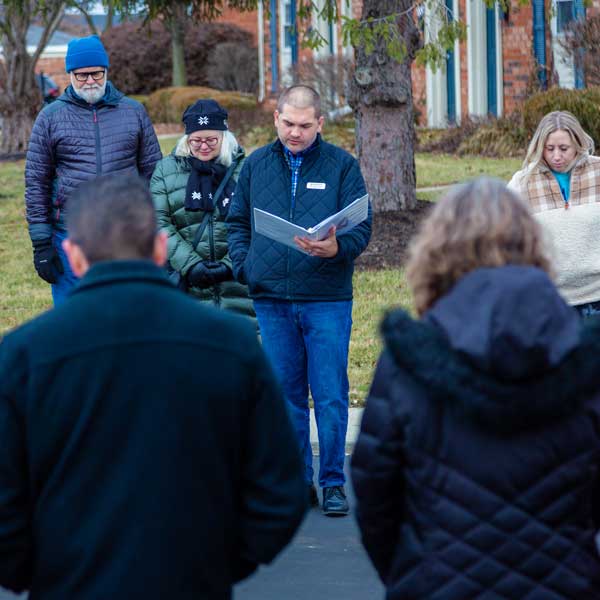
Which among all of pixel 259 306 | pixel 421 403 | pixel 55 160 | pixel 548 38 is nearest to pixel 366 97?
pixel 55 160

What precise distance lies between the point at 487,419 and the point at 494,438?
8cm

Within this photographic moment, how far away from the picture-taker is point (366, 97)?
13.8 meters

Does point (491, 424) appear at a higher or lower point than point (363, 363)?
higher

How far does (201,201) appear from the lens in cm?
673

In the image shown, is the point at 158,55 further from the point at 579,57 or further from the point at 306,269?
the point at 306,269

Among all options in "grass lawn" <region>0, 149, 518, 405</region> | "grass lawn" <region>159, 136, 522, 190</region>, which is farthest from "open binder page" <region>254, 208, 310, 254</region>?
"grass lawn" <region>159, 136, 522, 190</region>

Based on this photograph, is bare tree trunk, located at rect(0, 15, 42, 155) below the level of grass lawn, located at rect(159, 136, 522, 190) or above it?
above

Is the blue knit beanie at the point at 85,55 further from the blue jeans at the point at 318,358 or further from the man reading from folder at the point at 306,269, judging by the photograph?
the blue jeans at the point at 318,358

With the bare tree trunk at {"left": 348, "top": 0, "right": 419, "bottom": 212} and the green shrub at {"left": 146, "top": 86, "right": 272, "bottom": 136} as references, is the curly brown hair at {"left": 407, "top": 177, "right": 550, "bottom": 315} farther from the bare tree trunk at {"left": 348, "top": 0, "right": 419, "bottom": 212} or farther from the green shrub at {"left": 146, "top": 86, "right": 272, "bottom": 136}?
the green shrub at {"left": 146, "top": 86, "right": 272, "bottom": 136}

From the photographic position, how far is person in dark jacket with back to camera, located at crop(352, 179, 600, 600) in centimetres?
296

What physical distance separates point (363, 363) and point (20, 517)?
6.76 meters

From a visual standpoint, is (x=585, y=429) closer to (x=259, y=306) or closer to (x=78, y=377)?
(x=78, y=377)

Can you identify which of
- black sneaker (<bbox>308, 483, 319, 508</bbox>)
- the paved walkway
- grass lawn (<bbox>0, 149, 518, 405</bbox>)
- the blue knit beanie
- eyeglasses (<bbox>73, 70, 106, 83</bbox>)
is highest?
the blue knit beanie

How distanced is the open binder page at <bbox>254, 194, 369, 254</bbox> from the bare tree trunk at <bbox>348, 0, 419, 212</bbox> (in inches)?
302
